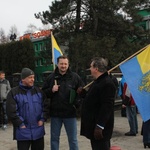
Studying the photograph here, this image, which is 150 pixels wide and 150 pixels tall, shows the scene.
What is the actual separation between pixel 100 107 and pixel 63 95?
1.07 m

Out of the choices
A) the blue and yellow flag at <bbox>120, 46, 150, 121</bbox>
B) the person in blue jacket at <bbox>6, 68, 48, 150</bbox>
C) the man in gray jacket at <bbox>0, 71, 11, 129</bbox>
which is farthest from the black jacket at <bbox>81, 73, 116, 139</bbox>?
the man in gray jacket at <bbox>0, 71, 11, 129</bbox>

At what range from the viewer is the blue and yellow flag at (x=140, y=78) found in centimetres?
555

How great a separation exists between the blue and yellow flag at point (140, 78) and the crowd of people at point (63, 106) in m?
0.94

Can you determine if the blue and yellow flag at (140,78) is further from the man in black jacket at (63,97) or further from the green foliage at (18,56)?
the green foliage at (18,56)

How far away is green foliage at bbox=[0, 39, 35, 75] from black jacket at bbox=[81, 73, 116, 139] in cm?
4041

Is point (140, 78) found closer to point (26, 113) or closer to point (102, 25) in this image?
point (26, 113)

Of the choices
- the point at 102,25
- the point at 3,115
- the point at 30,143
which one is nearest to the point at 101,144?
the point at 30,143

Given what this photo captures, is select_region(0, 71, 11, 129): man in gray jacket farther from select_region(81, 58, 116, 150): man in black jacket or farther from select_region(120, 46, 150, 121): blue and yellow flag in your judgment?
select_region(81, 58, 116, 150): man in black jacket

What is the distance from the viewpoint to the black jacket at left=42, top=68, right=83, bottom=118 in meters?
5.14

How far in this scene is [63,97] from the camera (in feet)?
16.9

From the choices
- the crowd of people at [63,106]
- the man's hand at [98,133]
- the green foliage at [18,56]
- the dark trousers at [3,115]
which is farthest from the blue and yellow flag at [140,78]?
the green foliage at [18,56]

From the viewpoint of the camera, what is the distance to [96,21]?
934 inches

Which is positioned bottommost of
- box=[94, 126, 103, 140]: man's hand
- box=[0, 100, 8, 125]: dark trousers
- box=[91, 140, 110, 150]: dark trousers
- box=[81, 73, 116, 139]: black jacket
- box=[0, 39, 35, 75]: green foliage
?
box=[0, 100, 8, 125]: dark trousers

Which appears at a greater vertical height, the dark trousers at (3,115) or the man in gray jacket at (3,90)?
the man in gray jacket at (3,90)
